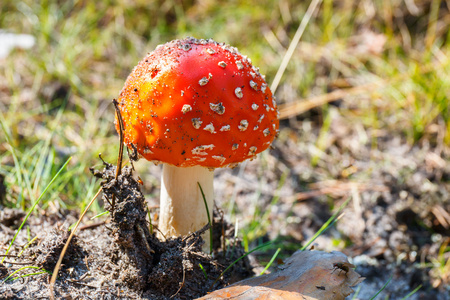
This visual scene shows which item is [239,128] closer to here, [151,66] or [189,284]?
[151,66]

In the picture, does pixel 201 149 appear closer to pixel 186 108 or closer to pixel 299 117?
pixel 186 108

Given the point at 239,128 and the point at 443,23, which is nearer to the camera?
the point at 239,128

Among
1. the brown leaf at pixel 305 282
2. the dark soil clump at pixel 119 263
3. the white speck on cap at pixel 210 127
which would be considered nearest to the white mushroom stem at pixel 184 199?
the dark soil clump at pixel 119 263

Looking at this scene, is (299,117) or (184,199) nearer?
(184,199)

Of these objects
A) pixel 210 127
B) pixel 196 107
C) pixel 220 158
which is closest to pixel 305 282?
pixel 220 158

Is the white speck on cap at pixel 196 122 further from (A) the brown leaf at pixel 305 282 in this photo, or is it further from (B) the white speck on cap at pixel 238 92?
(A) the brown leaf at pixel 305 282

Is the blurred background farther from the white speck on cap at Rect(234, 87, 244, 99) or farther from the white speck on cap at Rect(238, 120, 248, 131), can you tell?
the white speck on cap at Rect(234, 87, 244, 99)

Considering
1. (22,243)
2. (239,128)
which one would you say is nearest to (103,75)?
(22,243)
